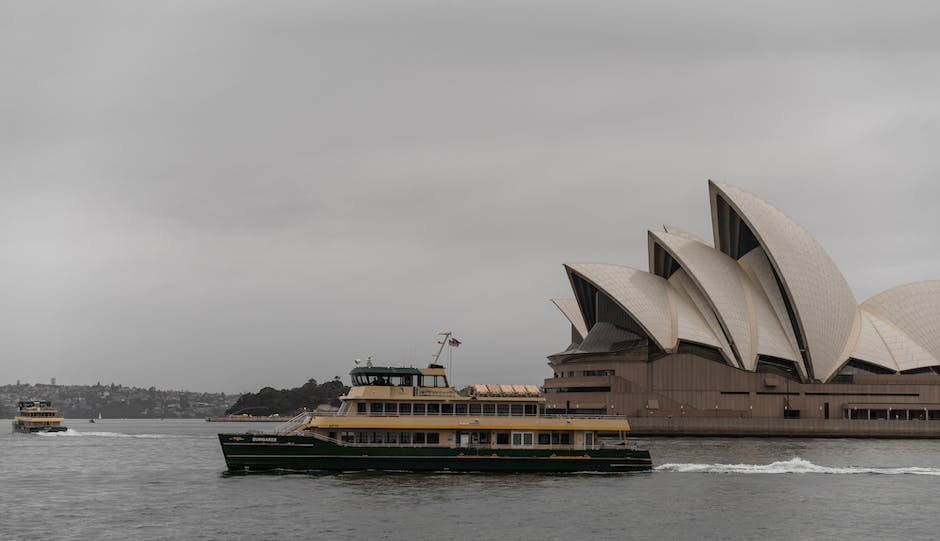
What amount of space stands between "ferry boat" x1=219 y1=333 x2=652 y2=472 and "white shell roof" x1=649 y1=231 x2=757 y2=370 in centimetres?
5502

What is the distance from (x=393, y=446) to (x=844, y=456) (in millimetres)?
37567

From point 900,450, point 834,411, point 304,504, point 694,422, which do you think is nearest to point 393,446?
point 304,504

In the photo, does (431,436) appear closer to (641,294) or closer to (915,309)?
(641,294)

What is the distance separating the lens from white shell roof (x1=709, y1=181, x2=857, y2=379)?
4254 inches

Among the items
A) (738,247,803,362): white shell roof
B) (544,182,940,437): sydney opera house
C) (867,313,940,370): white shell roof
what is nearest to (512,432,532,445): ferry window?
(544,182,940,437): sydney opera house

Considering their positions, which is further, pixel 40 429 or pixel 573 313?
pixel 573 313

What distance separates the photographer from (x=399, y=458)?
55438 mm

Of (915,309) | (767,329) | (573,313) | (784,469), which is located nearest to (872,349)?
(915,309)

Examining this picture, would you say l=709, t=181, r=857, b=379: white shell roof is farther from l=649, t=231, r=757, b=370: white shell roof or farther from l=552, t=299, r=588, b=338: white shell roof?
l=552, t=299, r=588, b=338: white shell roof

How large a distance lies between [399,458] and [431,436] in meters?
2.14

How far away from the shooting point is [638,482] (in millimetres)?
53750

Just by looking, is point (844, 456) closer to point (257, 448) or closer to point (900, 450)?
point (900, 450)

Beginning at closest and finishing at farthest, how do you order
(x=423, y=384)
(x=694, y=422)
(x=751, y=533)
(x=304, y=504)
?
1. (x=751, y=533)
2. (x=304, y=504)
3. (x=423, y=384)
4. (x=694, y=422)

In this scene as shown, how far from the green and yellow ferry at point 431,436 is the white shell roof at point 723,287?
5493cm
